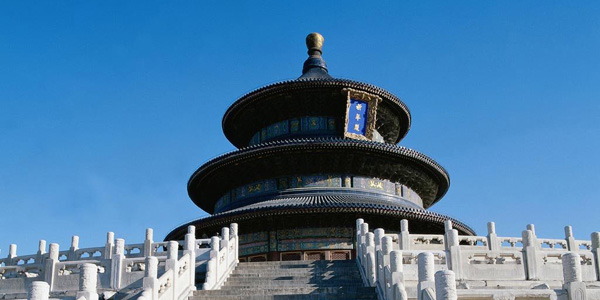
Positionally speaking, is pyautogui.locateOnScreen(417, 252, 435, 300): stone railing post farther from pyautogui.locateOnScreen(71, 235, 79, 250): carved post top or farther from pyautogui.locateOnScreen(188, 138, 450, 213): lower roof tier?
pyautogui.locateOnScreen(188, 138, 450, 213): lower roof tier

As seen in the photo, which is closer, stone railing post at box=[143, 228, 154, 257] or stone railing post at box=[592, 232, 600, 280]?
stone railing post at box=[592, 232, 600, 280]

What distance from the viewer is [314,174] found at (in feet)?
97.6

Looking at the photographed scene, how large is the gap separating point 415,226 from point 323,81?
7628 millimetres

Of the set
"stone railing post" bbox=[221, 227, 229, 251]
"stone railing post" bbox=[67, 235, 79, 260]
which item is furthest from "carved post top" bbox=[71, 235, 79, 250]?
"stone railing post" bbox=[221, 227, 229, 251]

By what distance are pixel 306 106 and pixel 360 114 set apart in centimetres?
246

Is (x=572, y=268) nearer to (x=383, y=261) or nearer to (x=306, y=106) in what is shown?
(x=383, y=261)

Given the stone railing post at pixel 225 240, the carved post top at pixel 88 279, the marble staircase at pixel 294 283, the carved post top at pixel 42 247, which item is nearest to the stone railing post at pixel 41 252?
the carved post top at pixel 42 247

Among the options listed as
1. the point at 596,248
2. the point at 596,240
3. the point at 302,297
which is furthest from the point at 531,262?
the point at 302,297

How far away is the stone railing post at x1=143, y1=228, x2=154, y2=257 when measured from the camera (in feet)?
70.0

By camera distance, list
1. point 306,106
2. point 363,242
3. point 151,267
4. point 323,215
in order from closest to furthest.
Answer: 1. point 151,267
2. point 363,242
3. point 323,215
4. point 306,106

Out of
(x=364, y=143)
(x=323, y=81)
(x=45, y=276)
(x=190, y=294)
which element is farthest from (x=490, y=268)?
(x=323, y=81)

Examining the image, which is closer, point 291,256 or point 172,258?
point 172,258

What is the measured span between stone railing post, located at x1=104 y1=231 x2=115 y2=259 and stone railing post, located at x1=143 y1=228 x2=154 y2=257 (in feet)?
3.24

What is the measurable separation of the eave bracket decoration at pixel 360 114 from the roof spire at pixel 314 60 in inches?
117
